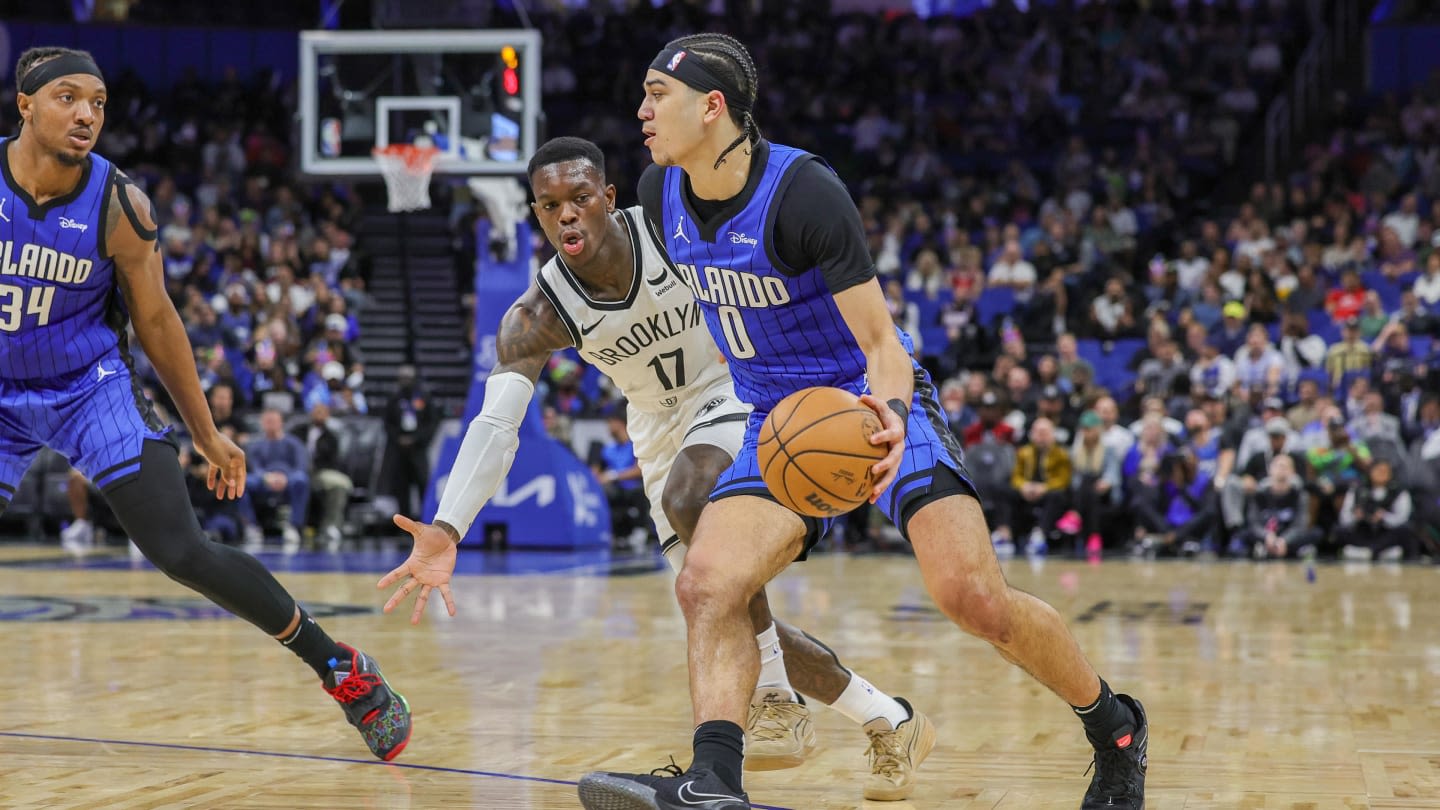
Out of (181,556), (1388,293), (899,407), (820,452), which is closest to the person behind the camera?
(820,452)

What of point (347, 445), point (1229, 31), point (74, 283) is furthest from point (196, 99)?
point (74, 283)

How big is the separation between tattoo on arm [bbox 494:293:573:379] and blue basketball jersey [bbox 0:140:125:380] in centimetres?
126

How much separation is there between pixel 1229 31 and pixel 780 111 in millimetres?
6799

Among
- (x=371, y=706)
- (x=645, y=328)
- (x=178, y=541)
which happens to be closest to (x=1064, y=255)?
(x=645, y=328)

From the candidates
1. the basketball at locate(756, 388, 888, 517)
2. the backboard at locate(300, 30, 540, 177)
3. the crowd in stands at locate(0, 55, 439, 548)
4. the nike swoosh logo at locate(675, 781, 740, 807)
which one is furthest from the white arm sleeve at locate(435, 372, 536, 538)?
the crowd in stands at locate(0, 55, 439, 548)

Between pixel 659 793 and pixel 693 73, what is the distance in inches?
71.5

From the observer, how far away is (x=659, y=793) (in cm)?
380

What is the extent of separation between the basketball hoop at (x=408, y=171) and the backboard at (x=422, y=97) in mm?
91

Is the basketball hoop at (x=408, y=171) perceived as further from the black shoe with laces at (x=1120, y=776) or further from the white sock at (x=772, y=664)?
the black shoe with laces at (x=1120, y=776)

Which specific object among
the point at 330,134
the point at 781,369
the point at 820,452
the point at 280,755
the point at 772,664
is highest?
the point at 330,134

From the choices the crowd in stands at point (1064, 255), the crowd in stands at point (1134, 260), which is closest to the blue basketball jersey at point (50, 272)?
the crowd in stands at point (1064, 255)

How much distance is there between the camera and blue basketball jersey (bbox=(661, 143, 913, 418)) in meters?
4.32

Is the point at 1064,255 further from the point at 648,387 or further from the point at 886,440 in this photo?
the point at 886,440

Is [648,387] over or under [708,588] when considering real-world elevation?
over
